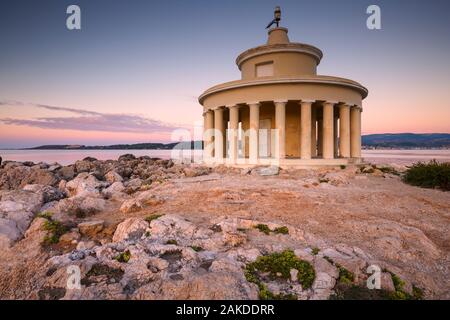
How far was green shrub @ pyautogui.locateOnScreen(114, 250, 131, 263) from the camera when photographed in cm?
477

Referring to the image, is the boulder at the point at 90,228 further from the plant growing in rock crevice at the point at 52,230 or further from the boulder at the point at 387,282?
the boulder at the point at 387,282

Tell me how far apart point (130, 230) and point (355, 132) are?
18.1 metres

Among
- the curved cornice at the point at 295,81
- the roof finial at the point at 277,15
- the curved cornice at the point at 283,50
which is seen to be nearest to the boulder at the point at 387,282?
the curved cornice at the point at 295,81

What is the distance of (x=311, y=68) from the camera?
65.3ft

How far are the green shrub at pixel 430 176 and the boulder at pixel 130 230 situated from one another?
12.1 meters

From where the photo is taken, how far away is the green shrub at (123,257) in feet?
15.7

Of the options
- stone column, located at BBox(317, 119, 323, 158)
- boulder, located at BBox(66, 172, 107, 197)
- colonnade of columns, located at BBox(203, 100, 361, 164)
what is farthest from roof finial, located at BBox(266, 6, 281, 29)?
boulder, located at BBox(66, 172, 107, 197)

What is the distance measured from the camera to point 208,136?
21062mm

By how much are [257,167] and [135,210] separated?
8.96m

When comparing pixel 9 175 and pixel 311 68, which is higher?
pixel 311 68

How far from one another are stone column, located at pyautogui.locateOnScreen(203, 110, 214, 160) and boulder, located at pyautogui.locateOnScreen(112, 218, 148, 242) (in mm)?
14010

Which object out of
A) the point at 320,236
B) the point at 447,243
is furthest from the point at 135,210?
the point at 447,243
